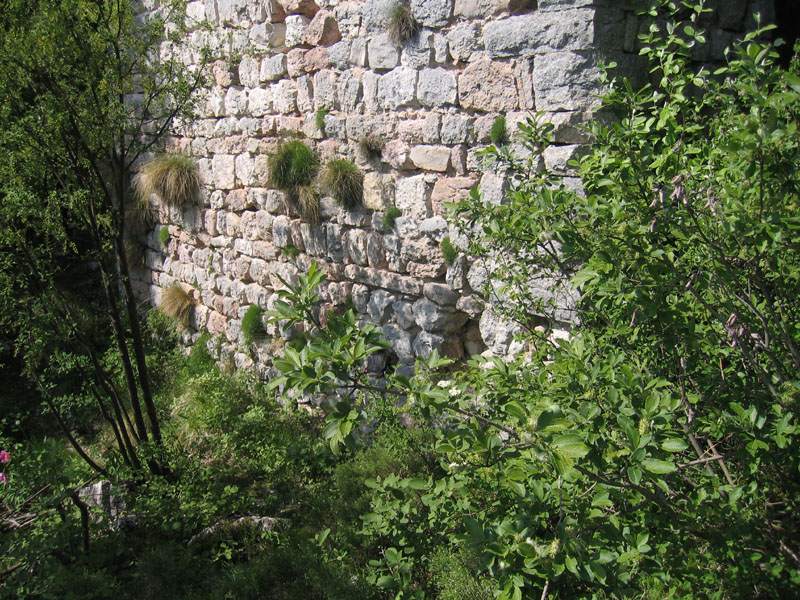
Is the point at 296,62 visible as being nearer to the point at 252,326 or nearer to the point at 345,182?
the point at 345,182

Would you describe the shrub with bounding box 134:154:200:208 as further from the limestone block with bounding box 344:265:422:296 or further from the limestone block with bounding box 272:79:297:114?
the limestone block with bounding box 344:265:422:296

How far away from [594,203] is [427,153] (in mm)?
1984

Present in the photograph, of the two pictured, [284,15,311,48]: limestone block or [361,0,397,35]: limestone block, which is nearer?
[361,0,397,35]: limestone block

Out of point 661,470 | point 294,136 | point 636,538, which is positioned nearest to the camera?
point 661,470

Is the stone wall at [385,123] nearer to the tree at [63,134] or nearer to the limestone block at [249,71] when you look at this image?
the limestone block at [249,71]

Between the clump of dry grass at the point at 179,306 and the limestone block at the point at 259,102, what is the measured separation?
7.03 feet

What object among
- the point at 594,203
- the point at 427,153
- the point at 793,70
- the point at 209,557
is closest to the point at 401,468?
the point at 209,557

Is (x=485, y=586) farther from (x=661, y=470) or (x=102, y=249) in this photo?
(x=102, y=249)

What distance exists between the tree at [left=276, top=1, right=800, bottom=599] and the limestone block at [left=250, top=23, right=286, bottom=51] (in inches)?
120

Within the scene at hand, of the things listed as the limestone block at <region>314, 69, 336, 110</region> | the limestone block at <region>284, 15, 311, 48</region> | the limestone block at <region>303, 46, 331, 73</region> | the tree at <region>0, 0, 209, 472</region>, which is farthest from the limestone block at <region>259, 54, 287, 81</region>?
the tree at <region>0, 0, 209, 472</region>

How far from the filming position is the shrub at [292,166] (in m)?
4.54

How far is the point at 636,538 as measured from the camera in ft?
5.14

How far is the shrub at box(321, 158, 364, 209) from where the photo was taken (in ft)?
13.7

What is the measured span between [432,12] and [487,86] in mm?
580
